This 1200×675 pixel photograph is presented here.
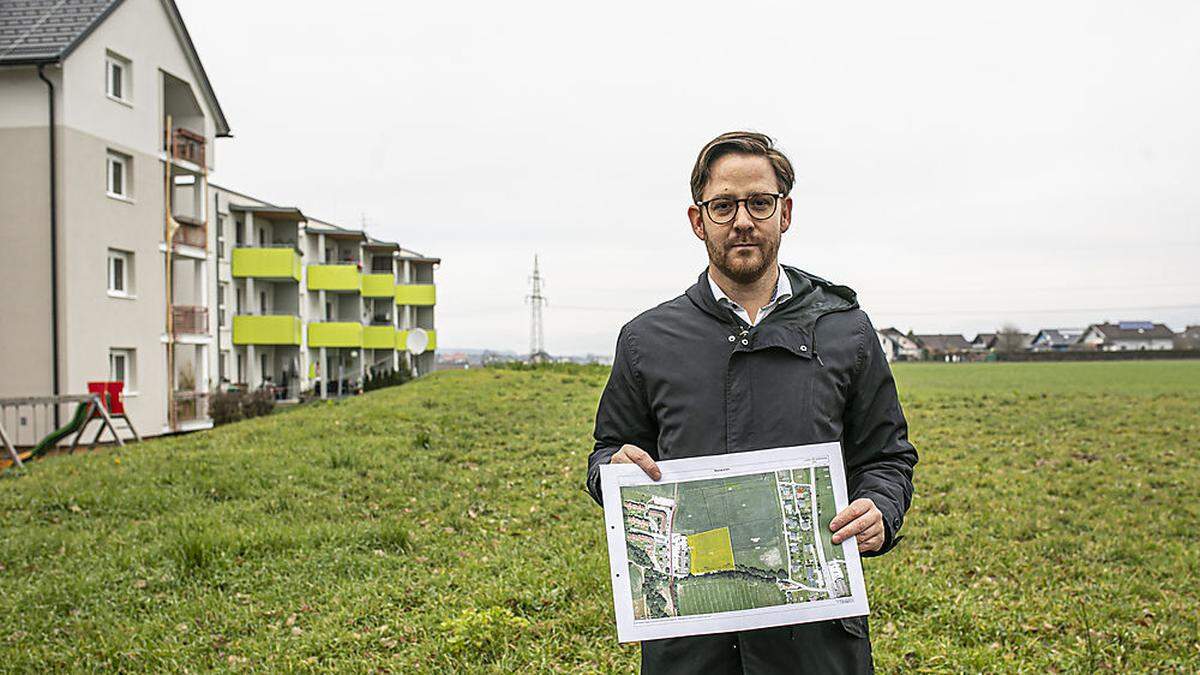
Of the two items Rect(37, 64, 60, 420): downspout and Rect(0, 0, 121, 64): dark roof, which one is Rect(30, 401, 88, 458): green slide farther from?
Rect(0, 0, 121, 64): dark roof

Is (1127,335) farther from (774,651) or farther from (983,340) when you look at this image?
(774,651)

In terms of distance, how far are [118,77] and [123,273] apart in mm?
5316

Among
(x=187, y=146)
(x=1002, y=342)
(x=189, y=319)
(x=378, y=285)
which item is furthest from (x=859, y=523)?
(x=1002, y=342)

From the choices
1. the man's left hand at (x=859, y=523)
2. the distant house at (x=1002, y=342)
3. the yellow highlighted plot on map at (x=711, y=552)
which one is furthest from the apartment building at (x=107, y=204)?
the distant house at (x=1002, y=342)

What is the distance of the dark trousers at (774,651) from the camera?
108 inches

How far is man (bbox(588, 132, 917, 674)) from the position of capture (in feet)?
9.15

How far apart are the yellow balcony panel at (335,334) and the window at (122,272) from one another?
27621mm

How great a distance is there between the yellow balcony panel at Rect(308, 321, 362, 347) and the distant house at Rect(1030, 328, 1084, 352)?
125m

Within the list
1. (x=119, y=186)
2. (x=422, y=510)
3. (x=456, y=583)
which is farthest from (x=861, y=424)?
(x=119, y=186)

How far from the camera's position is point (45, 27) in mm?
24984

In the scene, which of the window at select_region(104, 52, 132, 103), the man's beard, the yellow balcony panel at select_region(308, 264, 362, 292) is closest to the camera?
the man's beard

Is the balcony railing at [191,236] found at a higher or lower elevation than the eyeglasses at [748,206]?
higher

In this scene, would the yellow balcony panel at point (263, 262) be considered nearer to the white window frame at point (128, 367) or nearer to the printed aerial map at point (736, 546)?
the white window frame at point (128, 367)

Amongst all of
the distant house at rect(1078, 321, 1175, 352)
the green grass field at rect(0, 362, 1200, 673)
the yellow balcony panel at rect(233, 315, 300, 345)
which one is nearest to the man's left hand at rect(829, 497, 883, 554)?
the green grass field at rect(0, 362, 1200, 673)
